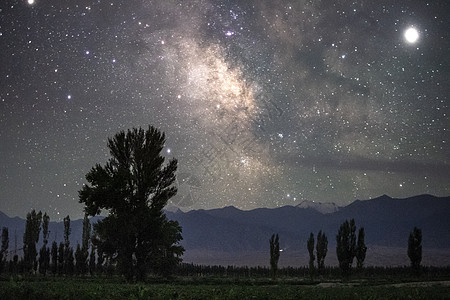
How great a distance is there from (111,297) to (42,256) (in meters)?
91.1

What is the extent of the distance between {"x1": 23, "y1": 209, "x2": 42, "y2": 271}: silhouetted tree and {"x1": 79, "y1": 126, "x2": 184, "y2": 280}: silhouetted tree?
60236mm

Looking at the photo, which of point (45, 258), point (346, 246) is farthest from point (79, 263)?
point (346, 246)

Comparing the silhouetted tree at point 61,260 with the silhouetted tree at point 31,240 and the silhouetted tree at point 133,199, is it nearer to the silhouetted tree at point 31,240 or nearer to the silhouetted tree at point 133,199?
the silhouetted tree at point 31,240

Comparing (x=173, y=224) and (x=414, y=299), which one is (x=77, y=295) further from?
(x=173, y=224)

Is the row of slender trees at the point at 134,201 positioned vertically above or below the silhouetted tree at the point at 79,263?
above

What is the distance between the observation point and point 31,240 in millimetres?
97000

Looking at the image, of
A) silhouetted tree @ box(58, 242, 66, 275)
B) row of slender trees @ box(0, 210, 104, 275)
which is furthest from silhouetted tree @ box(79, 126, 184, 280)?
silhouetted tree @ box(58, 242, 66, 275)

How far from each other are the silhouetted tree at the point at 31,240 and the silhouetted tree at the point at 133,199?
60.2m

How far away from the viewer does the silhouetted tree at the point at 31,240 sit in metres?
91.7

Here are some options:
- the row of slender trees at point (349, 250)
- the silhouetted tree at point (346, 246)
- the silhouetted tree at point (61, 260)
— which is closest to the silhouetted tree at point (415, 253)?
the row of slender trees at point (349, 250)

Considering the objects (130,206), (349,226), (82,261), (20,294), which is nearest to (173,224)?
(130,206)

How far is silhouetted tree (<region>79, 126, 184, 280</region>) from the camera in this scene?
125 ft

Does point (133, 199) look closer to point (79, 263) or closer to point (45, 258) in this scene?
point (79, 263)

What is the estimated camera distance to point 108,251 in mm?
40750
